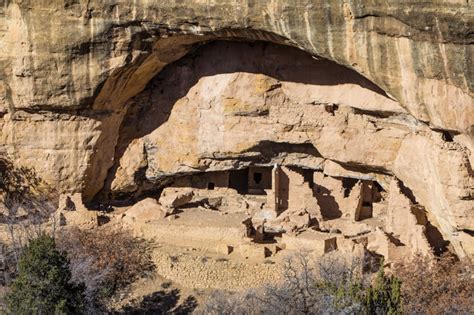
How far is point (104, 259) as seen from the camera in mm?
18938

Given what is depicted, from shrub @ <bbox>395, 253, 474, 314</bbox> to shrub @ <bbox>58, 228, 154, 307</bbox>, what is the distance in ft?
17.0

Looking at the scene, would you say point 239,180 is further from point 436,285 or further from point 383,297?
point 383,297

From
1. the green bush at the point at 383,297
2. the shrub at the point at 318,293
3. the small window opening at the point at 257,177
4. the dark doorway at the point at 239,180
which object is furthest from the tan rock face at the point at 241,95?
the green bush at the point at 383,297

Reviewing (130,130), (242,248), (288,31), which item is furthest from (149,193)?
(288,31)

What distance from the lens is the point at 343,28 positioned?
635 inches

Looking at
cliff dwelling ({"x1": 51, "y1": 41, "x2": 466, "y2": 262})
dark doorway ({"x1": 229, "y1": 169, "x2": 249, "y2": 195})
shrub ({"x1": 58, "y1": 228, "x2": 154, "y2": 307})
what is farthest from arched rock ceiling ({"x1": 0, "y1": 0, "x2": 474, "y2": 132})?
dark doorway ({"x1": 229, "y1": 169, "x2": 249, "y2": 195})

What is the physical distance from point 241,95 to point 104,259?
4.34 m

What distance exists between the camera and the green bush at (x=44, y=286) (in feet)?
52.3

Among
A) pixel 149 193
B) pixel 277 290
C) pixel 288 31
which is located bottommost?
pixel 277 290

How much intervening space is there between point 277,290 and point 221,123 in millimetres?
→ 4304

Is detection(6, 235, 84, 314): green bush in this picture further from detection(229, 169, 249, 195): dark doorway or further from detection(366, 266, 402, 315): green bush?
detection(229, 169, 249, 195): dark doorway

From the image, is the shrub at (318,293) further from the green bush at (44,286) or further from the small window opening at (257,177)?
the small window opening at (257,177)

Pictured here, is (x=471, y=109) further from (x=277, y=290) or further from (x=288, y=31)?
(x=277, y=290)

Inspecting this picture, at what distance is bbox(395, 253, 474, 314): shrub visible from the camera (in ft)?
54.1
